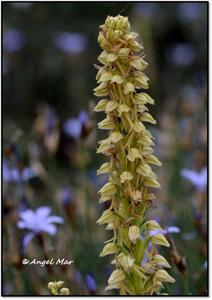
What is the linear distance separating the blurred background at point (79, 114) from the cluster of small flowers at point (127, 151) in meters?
1.02

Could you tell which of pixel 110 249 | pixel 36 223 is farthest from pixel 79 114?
pixel 110 249

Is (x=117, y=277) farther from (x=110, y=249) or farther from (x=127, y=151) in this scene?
(x=127, y=151)

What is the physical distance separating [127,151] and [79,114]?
264cm

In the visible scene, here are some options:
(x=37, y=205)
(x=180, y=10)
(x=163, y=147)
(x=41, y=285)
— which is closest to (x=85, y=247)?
(x=41, y=285)

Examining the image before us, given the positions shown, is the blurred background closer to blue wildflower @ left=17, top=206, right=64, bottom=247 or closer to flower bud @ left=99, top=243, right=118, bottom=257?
blue wildflower @ left=17, top=206, right=64, bottom=247

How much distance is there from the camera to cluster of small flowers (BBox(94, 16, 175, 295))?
1.35m

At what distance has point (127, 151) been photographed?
4.59 feet

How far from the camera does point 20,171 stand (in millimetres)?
2572

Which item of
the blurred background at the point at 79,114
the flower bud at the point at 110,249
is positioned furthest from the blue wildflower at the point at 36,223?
the flower bud at the point at 110,249

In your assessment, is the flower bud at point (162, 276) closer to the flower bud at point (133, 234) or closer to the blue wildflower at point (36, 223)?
the flower bud at point (133, 234)

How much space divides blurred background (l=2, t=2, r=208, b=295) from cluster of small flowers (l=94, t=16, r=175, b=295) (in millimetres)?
1019

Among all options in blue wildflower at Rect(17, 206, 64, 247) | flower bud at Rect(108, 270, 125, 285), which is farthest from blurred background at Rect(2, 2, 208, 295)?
flower bud at Rect(108, 270, 125, 285)

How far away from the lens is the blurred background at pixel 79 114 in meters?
2.67

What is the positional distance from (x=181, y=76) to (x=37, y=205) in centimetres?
222
